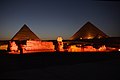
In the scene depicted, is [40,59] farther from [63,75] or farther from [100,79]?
[100,79]

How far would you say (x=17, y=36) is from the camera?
28.6 m

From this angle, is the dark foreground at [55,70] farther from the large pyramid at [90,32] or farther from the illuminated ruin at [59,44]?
the large pyramid at [90,32]

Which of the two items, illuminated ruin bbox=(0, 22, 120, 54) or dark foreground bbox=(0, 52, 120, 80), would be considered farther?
illuminated ruin bbox=(0, 22, 120, 54)

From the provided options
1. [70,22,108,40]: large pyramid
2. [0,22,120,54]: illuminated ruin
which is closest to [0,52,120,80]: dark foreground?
[0,22,120,54]: illuminated ruin

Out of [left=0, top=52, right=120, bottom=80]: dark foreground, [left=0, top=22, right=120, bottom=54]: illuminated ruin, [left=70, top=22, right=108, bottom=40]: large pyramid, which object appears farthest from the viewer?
[left=70, top=22, right=108, bottom=40]: large pyramid

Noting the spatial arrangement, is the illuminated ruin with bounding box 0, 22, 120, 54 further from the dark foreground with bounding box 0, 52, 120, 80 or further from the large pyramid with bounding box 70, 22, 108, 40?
the dark foreground with bounding box 0, 52, 120, 80

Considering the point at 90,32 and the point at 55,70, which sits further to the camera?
the point at 90,32

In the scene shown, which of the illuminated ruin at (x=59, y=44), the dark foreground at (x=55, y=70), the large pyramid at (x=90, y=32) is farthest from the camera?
the large pyramid at (x=90, y=32)

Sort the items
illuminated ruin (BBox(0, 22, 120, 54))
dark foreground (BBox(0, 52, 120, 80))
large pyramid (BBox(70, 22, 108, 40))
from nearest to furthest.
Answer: dark foreground (BBox(0, 52, 120, 80))
illuminated ruin (BBox(0, 22, 120, 54))
large pyramid (BBox(70, 22, 108, 40))

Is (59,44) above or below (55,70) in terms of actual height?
above

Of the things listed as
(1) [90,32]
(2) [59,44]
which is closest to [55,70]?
(2) [59,44]

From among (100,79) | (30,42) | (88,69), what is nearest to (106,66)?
(88,69)

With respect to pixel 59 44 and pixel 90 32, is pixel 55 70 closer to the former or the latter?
pixel 59 44

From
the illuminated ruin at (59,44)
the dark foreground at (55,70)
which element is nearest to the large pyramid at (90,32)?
the illuminated ruin at (59,44)
